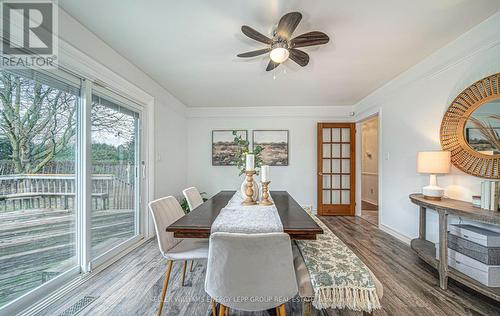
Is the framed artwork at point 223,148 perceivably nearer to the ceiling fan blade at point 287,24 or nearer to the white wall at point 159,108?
the white wall at point 159,108

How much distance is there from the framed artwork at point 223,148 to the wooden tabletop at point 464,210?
340 cm

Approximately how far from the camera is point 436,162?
6.96ft

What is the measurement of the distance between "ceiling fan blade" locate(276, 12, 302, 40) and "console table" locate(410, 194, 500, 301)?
205cm

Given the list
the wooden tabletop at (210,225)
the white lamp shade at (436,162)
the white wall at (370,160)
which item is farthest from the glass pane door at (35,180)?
the white wall at (370,160)

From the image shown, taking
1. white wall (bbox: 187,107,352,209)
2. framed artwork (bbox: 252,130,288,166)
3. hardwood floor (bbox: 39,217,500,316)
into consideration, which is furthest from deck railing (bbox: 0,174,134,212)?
framed artwork (bbox: 252,130,288,166)

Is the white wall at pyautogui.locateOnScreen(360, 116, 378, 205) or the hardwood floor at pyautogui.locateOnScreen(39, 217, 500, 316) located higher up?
the white wall at pyautogui.locateOnScreen(360, 116, 378, 205)

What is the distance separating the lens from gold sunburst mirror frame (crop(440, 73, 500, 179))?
6.06ft

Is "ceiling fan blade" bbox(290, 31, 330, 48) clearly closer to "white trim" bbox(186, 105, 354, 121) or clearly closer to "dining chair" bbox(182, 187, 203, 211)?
"dining chair" bbox(182, 187, 203, 211)

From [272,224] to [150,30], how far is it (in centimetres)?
208

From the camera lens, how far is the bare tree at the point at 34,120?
58.6 inches

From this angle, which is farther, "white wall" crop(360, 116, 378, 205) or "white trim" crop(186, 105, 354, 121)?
"white wall" crop(360, 116, 378, 205)

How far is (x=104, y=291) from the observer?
5.98ft

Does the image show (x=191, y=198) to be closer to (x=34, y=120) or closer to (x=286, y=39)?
(x=34, y=120)

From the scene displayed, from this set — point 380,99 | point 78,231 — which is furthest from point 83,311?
point 380,99
